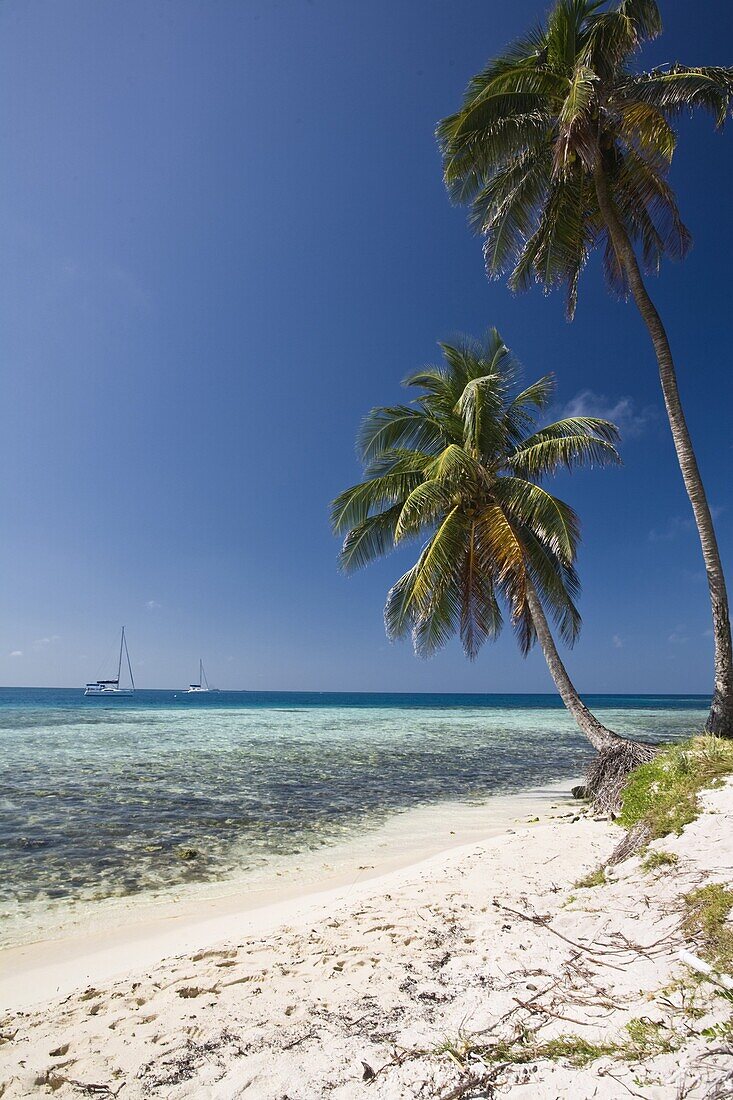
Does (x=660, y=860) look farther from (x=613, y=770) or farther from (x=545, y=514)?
(x=545, y=514)

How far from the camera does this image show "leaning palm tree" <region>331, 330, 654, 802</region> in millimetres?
10930

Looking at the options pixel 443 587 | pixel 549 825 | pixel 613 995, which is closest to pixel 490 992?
pixel 613 995

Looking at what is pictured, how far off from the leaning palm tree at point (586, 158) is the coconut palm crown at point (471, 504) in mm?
2389

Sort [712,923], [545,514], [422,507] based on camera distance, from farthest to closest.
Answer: [422,507], [545,514], [712,923]

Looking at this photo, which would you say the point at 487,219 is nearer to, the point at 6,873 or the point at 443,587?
the point at 443,587

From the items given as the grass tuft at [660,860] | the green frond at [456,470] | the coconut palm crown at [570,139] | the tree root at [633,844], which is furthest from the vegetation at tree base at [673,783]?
the coconut palm crown at [570,139]

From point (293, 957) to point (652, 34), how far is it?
15659mm

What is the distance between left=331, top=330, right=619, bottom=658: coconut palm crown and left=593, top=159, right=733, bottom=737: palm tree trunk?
136 cm

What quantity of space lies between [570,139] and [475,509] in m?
7.37

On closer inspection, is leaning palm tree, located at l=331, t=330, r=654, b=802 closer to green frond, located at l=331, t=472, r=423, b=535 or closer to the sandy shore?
green frond, located at l=331, t=472, r=423, b=535

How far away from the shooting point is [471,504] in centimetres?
1264

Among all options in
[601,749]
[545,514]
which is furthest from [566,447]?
[601,749]

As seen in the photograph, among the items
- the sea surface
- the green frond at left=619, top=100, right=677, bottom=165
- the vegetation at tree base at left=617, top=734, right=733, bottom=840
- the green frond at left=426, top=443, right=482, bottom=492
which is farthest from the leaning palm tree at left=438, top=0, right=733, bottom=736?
the sea surface

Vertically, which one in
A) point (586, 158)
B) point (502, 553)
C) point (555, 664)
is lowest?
point (555, 664)
